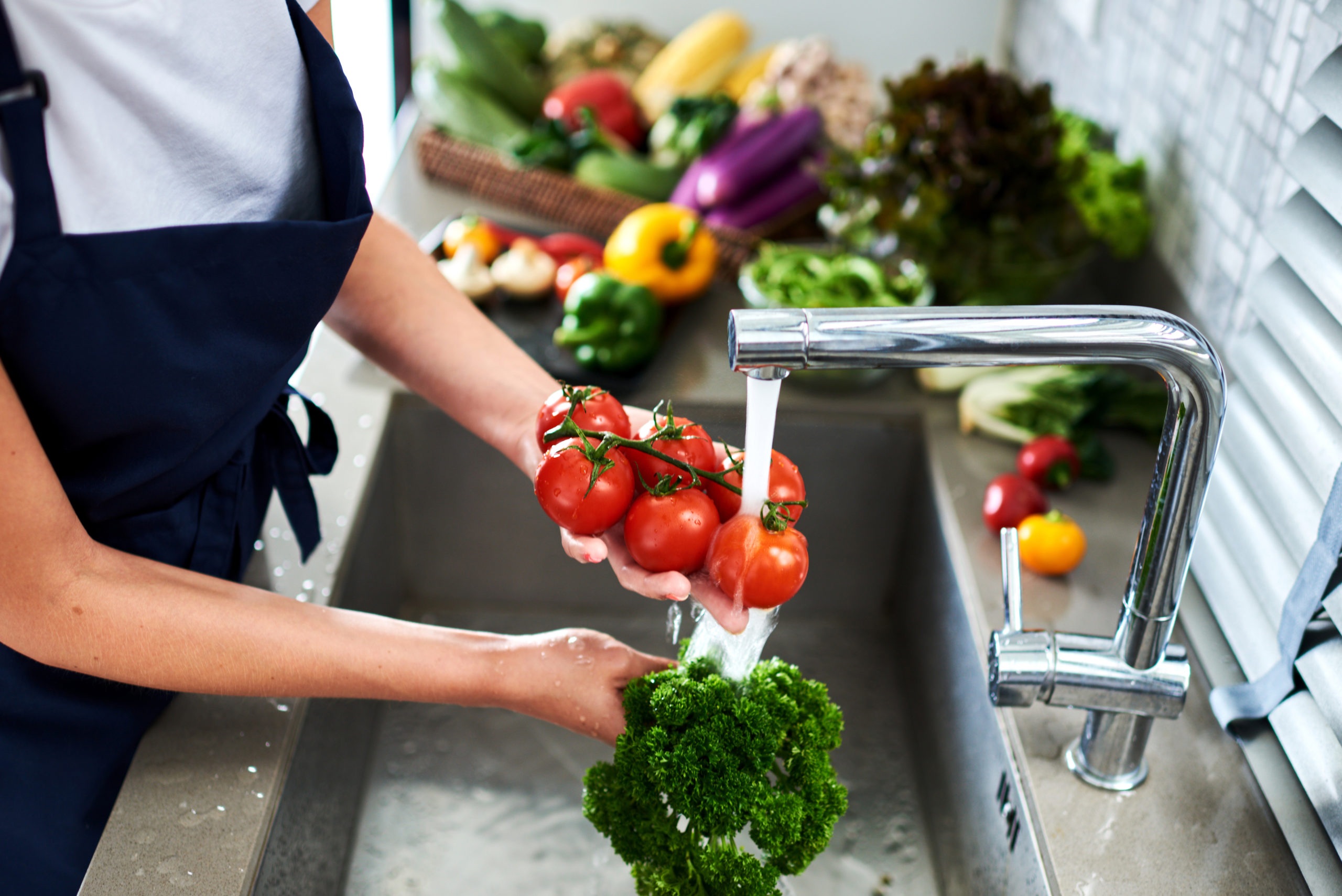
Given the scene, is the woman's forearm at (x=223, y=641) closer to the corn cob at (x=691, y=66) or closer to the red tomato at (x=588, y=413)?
the red tomato at (x=588, y=413)

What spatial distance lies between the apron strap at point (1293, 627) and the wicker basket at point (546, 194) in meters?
1.03

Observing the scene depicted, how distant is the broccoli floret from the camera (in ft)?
2.70

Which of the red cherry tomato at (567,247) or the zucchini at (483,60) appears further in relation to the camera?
the zucchini at (483,60)

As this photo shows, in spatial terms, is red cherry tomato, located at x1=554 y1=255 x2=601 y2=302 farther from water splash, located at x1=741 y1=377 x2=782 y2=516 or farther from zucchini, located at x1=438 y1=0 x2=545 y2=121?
water splash, located at x1=741 y1=377 x2=782 y2=516

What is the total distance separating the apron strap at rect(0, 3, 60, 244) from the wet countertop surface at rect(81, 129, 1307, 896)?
0.46 meters

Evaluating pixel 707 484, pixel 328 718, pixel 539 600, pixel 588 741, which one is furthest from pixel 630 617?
pixel 707 484

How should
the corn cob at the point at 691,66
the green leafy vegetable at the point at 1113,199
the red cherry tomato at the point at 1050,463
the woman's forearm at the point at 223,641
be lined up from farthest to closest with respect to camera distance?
1. the corn cob at the point at 691,66
2. the green leafy vegetable at the point at 1113,199
3. the red cherry tomato at the point at 1050,463
4. the woman's forearm at the point at 223,641

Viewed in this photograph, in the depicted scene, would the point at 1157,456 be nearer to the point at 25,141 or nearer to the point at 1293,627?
the point at 1293,627

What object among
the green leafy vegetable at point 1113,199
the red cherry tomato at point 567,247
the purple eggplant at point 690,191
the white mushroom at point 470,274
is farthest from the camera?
the purple eggplant at point 690,191

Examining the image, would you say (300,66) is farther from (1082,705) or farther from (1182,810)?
(1182,810)

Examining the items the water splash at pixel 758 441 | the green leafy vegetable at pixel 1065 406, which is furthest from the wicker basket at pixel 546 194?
the water splash at pixel 758 441

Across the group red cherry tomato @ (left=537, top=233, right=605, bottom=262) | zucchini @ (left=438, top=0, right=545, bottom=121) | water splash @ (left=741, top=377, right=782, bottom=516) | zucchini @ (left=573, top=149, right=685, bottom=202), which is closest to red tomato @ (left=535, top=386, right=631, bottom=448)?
water splash @ (left=741, top=377, right=782, bottom=516)

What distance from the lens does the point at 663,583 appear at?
78cm

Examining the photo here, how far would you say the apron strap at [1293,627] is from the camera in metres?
0.83
